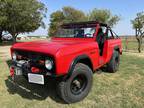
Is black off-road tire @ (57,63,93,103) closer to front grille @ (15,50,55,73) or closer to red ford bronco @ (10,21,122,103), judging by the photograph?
red ford bronco @ (10,21,122,103)

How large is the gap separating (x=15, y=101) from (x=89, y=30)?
9.05 feet

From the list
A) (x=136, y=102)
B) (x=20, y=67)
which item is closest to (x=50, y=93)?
(x=20, y=67)

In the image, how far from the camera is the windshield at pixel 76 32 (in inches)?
236

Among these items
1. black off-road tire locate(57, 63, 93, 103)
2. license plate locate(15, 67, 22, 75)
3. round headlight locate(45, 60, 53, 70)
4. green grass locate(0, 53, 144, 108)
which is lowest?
green grass locate(0, 53, 144, 108)

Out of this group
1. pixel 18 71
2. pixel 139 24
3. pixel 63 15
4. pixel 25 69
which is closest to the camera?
pixel 25 69

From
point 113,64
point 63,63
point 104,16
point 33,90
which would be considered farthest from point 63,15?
point 63,63

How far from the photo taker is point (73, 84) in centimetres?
486

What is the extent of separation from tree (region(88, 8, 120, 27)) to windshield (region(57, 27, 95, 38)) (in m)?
30.4

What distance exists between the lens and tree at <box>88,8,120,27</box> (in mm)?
36787

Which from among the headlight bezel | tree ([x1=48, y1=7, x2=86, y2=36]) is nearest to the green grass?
the headlight bezel

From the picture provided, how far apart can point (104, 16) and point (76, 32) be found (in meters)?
32.1

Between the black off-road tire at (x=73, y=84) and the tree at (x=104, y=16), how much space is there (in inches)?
1264

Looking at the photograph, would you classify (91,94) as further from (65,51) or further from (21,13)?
(21,13)

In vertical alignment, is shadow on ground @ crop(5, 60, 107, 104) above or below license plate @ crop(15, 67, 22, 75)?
below
